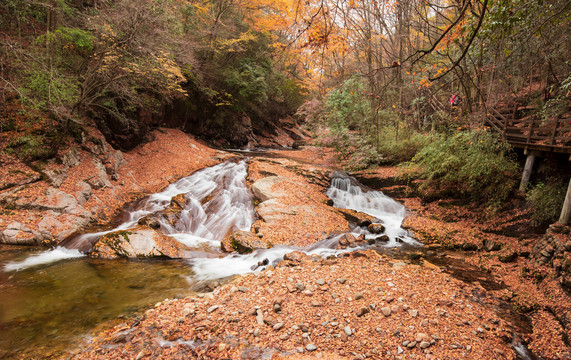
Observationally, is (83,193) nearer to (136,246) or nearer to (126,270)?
(136,246)

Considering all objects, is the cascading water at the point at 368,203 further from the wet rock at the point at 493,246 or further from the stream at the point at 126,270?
the wet rock at the point at 493,246

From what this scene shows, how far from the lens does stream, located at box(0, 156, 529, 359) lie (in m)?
3.93

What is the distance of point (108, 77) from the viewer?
877 cm

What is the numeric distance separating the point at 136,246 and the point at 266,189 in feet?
15.4

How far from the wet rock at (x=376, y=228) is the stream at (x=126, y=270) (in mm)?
186

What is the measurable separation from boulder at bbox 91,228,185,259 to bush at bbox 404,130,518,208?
27.8 ft

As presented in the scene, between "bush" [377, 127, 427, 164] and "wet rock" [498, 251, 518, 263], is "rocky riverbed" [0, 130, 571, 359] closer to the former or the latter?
"wet rock" [498, 251, 518, 263]

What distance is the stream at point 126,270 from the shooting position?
3930 mm

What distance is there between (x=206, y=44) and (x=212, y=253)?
13929 mm

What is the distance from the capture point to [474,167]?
7793 millimetres

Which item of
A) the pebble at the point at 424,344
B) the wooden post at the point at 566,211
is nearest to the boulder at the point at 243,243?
the pebble at the point at 424,344

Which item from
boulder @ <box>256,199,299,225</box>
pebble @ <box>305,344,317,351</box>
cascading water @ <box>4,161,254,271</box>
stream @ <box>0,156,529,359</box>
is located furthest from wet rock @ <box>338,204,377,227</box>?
pebble @ <box>305,344,317,351</box>

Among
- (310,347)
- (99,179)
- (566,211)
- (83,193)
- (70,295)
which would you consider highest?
(566,211)

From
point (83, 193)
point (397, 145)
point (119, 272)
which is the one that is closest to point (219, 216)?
point (119, 272)
